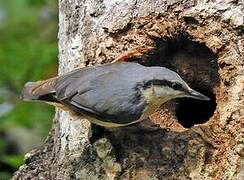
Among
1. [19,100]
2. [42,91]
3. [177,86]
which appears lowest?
[177,86]

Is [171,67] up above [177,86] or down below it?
above

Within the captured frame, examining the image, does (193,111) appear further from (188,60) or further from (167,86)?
(167,86)

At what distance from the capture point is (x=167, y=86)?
359cm

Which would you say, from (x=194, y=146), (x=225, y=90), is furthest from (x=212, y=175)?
(x=225, y=90)

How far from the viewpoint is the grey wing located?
3566mm

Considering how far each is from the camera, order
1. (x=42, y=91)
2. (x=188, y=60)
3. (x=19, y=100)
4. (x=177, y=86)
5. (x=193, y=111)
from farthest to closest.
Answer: (x=19, y=100)
(x=193, y=111)
(x=188, y=60)
(x=42, y=91)
(x=177, y=86)

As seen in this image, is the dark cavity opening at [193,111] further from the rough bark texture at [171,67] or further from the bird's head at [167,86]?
the bird's head at [167,86]

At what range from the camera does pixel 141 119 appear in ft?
12.0

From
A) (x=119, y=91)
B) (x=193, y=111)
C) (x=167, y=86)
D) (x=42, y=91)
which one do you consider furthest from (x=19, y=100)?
(x=167, y=86)

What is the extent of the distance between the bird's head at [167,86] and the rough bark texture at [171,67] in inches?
7.5

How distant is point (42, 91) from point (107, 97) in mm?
417

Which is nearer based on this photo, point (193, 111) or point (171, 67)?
point (171, 67)

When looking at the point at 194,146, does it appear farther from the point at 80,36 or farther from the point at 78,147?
the point at 80,36

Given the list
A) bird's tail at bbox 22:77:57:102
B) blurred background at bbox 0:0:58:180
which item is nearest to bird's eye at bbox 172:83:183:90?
bird's tail at bbox 22:77:57:102
